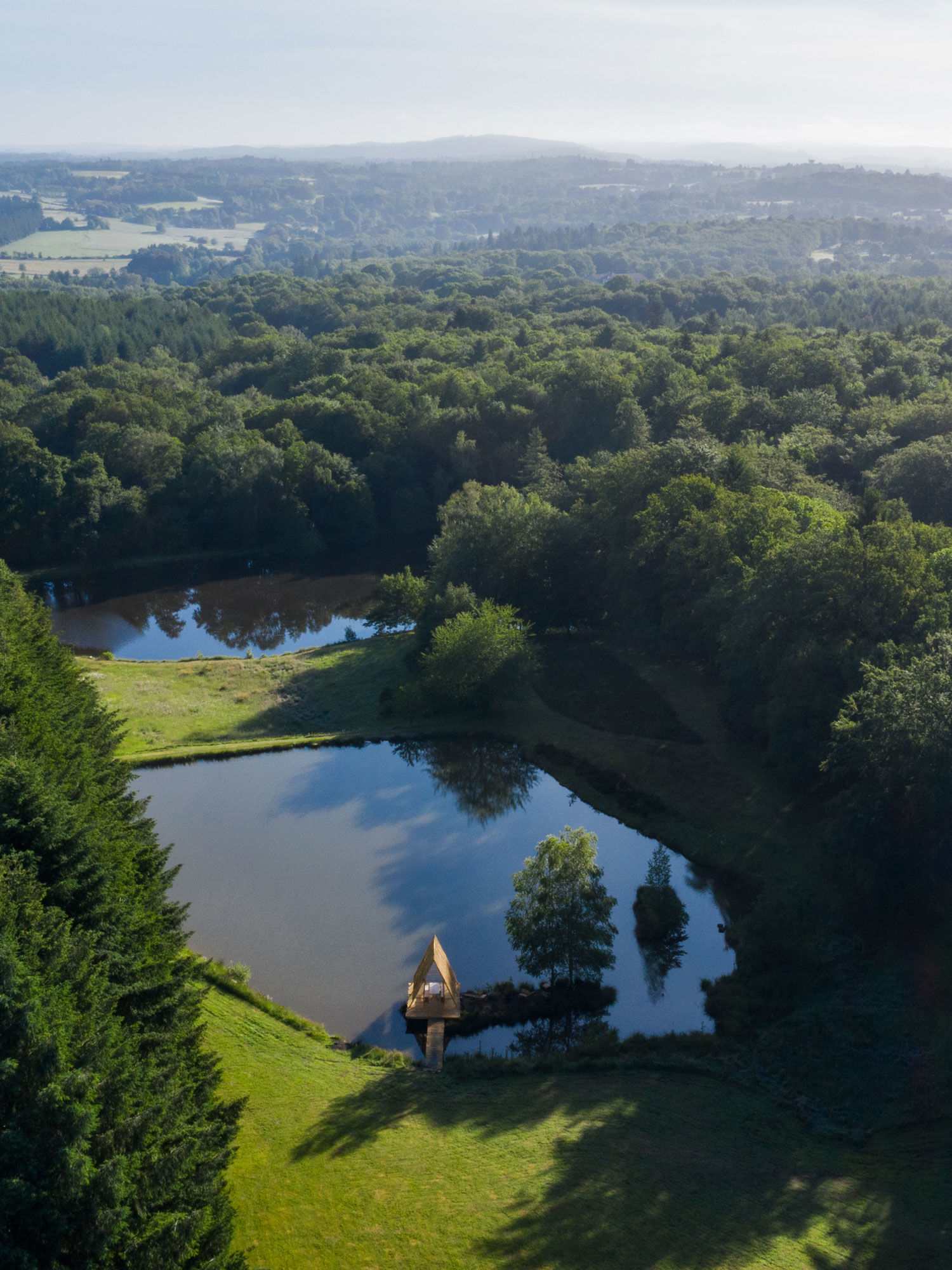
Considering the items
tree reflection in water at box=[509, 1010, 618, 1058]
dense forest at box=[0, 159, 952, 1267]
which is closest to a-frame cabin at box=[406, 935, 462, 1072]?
tree reflection in water at box=[509, 1010, 618, 1058]

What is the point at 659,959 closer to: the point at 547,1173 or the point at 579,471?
the point at 547,1173

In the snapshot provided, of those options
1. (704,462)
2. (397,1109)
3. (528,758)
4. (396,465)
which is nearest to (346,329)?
(396,465)

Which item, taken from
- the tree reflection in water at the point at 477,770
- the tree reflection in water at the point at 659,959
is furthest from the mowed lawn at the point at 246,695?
the tree reflection in water at the point at 659,959

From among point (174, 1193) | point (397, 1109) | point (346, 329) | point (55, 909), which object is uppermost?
point (346, 329)

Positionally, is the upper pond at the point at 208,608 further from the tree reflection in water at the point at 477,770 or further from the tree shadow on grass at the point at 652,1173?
the tree shadow on grass at the point at 652,1173

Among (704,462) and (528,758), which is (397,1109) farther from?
(704,462)

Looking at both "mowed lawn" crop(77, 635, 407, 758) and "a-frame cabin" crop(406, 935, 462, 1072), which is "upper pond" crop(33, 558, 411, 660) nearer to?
"mowed lawn" crop(77, 635, 407, 758)
